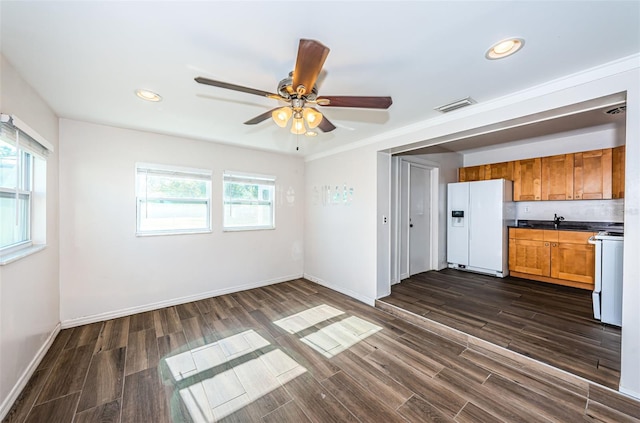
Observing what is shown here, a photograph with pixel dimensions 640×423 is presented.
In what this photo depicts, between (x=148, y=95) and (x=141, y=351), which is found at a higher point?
(x=148, y=95)

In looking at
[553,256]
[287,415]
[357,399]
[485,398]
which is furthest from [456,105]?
[553,256]

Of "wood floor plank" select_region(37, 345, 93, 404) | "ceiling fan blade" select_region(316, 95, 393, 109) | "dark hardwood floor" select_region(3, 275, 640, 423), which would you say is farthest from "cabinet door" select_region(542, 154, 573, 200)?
"wood floor plank" select_region(37, 345, 93, 404)

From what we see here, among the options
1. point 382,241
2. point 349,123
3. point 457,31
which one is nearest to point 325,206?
point 382,241

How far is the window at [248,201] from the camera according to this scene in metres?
4.05

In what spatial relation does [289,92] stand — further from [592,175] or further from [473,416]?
[592,175]

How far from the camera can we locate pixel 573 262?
12.7ft

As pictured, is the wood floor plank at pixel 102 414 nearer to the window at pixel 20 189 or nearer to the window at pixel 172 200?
the window at pixel 20 189

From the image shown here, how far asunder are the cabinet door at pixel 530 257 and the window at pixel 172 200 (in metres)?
5.31

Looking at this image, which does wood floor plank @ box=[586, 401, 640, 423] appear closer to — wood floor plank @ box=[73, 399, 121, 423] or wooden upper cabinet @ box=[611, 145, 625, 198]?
wood floor plank @ box=[73, 399, 121, 423]

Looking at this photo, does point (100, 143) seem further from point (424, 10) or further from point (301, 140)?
point (424, 10)

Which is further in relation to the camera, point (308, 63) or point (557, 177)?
point (557, 177)

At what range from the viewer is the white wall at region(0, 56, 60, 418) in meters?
1.72

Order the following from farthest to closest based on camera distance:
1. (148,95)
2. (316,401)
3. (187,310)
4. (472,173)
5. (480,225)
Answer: (472,173) < (480,225) < (187,310) < (148,95) < (316,401)

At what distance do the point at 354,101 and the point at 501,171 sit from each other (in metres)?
4.45
